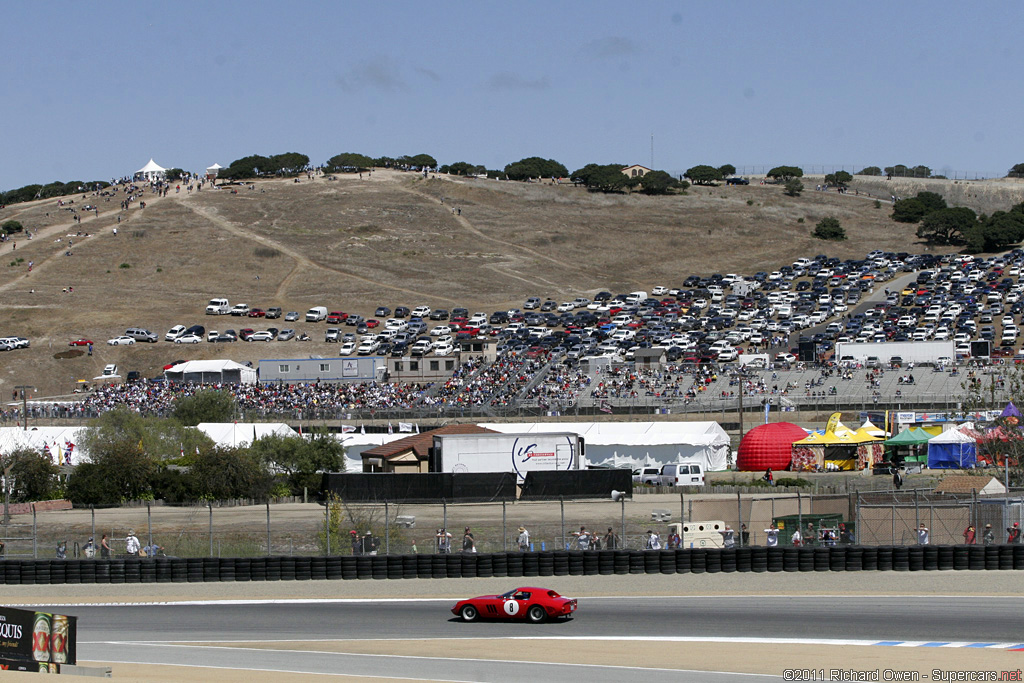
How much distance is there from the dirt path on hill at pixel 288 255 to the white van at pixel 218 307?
27.1 ft

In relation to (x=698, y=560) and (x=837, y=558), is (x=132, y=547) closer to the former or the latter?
(x=698, y=560)

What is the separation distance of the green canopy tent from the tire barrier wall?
80.2ft

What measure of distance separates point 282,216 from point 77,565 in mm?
132184

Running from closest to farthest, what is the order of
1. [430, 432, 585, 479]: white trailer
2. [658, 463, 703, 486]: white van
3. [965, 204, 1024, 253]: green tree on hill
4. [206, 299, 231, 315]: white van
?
[430, 432, 585, 479]: white trailer
[658, 463, 703, 486]: white van
[206, 299, 231, 315]: white van
[965, 204, 1024, 253]: green tree on hill

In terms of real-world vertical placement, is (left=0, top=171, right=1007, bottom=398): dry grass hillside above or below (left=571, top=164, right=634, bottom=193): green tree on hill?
below

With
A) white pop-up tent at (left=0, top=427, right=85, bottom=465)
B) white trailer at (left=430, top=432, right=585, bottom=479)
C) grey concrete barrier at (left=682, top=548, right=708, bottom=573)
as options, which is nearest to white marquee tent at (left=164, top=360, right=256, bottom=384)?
white pop-up tent at (left=0, top=427, right=85, bottom=465)

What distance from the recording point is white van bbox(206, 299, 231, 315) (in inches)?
4444

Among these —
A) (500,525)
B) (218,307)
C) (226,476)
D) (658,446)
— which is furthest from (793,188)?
(500,525)

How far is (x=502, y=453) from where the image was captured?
46.5 metres

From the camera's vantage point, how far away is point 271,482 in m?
50.3

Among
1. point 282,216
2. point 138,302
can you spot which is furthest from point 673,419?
point 282,216

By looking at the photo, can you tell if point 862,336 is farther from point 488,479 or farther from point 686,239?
point 686,239

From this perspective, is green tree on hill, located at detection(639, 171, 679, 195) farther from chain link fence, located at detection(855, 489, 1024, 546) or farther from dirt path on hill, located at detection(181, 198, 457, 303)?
chain link fence, located at detection(855, 489, 1024, 546)

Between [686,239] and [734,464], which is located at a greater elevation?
[686,239]
